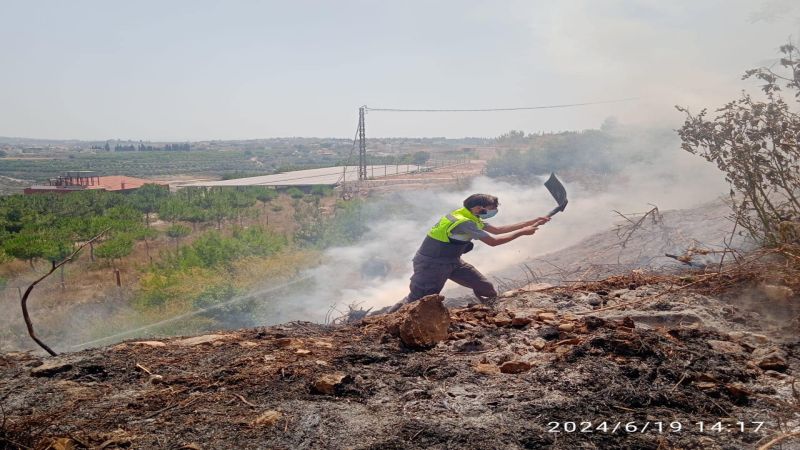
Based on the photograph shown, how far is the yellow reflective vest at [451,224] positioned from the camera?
5.43 meters

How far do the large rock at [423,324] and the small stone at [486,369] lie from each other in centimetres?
46

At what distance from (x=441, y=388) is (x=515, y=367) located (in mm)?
498

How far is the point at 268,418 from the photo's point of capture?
115 inches

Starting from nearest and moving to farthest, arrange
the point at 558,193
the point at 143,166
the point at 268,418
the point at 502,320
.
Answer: the point at 268,418
the point at 502,320
the point at 558,193
the point at 143,166

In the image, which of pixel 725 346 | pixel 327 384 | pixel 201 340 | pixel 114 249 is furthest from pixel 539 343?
pixel 114 249

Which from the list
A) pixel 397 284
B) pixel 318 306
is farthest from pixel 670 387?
pixel 397 284

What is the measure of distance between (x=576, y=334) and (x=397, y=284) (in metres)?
12.6

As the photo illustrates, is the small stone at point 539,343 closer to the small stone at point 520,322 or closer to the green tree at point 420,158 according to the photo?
the small stone at point 520,322

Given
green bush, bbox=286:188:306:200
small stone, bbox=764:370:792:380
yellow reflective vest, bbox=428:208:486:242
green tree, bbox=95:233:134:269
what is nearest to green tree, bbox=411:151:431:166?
green bush, bbox=286:188:306:200

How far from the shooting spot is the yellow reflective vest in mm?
5426

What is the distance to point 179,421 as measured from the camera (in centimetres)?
294

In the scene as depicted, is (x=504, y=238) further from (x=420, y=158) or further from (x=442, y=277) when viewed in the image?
(x=420, y=158)

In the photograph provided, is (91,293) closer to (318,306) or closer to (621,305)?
(318,306)

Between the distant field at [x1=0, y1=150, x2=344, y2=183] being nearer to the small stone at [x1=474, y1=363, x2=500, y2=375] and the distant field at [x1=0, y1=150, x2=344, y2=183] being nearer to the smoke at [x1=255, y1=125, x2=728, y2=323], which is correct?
the smoke at [x1=255, y1=125, x2=728, y2=323]
